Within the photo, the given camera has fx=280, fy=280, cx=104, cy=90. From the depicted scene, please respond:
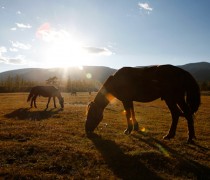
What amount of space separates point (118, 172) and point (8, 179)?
123 inches

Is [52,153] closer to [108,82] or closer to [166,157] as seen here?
[166,157]

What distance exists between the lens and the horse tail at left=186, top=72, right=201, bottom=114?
1166cm

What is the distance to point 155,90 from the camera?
42.0ft

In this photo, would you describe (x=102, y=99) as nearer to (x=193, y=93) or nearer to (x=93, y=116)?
(x=93, y=116)

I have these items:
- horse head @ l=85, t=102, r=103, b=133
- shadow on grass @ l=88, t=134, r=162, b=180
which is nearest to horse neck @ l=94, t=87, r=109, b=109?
horse head @ l=85, t=102, r=103, b=133

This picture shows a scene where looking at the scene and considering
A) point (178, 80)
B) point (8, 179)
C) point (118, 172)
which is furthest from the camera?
point (178, 80)

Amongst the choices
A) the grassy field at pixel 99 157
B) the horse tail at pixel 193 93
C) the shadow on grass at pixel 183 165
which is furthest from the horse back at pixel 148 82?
the shadow on grass at pixel 183 165

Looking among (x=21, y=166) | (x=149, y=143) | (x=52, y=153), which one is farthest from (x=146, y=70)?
(x=21, y=166)

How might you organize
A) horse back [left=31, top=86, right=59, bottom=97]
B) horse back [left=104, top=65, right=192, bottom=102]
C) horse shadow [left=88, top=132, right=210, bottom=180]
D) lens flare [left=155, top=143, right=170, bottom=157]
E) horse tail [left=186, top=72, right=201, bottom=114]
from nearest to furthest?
horse shadow [left=88, top=132, right=210, bottom=180]
lens flare [left=155, top=143, right=170, bottom=157]
horse tail [left=186, top=72, right=201, bottom=114]
horse back [left=104, top=65, right=192, bottom=102]
horse back [left=31, top=86, right=59, bottom=97]

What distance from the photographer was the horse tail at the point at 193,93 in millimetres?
11664

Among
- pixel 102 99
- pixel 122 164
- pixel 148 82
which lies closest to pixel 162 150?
pixel 122 164

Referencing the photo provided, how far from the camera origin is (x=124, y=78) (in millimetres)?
13922

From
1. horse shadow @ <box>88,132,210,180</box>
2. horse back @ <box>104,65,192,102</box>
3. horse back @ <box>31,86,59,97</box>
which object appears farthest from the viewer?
horse back @ <box>31,86,59,97</box>

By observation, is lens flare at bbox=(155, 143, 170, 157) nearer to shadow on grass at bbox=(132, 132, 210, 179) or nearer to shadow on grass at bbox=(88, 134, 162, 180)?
shadow on grass at bbox=(132, 132, 210, 179)
